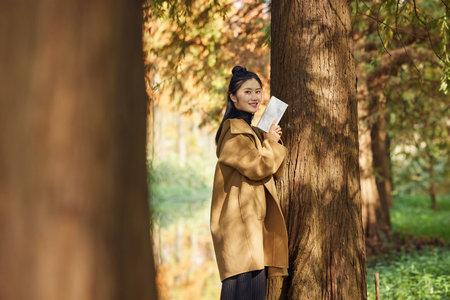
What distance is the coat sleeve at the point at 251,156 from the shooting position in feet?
11.0

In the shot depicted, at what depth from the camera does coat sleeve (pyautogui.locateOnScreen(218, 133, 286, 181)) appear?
11.0 feet

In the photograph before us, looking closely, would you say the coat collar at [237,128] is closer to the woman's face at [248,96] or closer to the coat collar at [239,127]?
the coat collar at [239,127]

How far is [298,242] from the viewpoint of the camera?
3578mm

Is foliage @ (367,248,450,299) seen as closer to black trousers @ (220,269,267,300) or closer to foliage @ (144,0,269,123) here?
black trousers @ (220,269,267,300)

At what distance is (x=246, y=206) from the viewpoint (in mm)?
3404

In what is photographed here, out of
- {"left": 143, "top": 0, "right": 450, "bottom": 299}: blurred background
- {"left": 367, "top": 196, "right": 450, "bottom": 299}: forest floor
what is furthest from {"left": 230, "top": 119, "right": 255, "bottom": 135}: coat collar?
{"left": 367, "top": 196, "right": 450, "bottom": 299}: forest floor

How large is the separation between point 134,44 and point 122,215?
520 mm

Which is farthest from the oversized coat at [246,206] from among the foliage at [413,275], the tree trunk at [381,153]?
the tree trunk at [381,153]

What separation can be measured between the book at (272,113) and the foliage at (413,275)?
11.5ft

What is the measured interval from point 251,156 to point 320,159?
0.55 m

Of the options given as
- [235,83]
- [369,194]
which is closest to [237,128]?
[235,83]

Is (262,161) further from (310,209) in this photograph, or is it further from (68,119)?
(68,119)

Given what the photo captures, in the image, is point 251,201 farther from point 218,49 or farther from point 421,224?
point 421,224

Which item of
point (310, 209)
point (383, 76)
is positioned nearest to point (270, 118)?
point (310, 209)
